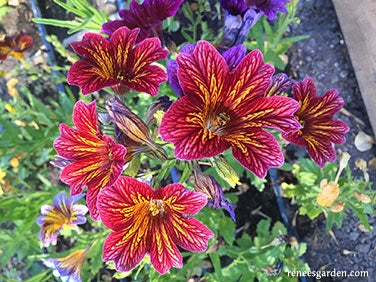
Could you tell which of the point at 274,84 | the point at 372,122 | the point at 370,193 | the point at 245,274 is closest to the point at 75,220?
the point at 245,274

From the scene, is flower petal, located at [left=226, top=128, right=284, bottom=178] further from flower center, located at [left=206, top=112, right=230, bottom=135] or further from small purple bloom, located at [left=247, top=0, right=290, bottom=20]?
small purple bloom, located at [left=247, top=0, right=290, bottom=20]

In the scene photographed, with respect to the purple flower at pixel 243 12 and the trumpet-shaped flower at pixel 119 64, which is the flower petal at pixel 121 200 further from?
the purple flower at pixel 243 12

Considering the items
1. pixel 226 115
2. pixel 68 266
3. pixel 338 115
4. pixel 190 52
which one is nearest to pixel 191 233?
pixel 226 115

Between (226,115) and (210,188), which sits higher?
(226,115)

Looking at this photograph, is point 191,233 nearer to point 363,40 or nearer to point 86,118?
point 86,118

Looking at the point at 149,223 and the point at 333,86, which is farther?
the point at 333,86

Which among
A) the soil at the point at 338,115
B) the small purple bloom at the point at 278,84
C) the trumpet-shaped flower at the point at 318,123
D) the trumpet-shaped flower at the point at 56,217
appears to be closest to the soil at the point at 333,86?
the soil at the point at 338,115
